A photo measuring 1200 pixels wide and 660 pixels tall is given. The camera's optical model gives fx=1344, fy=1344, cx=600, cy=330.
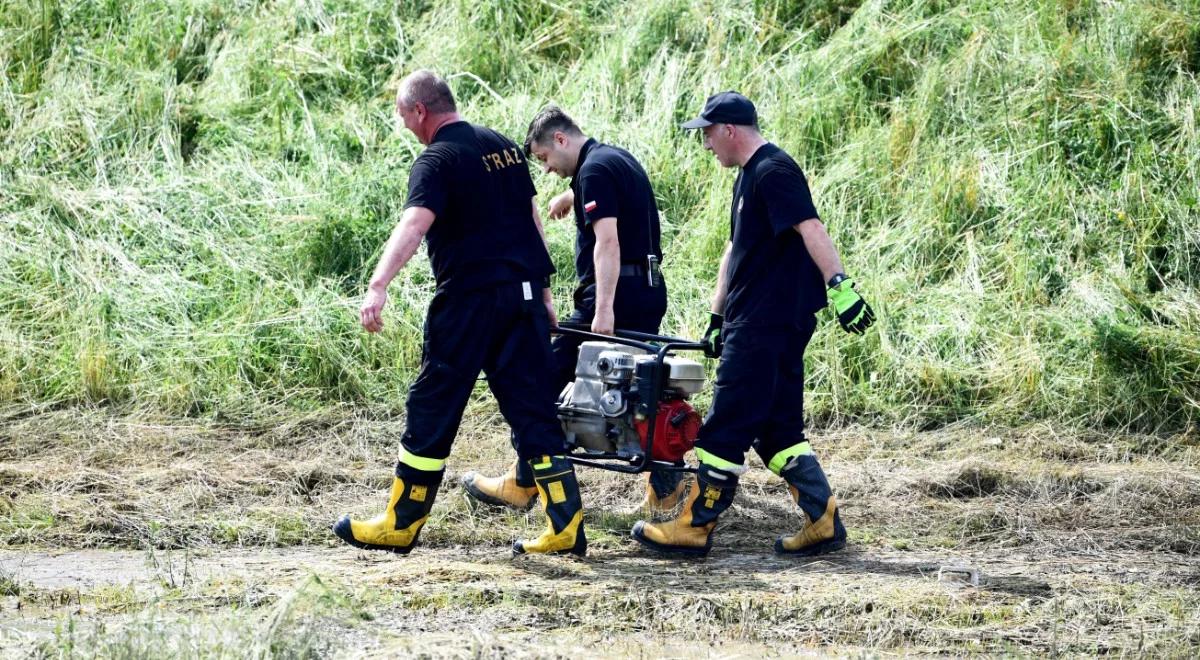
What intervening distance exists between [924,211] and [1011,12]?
2299 mm

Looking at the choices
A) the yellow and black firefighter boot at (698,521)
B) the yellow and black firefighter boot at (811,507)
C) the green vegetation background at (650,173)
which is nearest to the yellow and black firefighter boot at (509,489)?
the yellow and black firefighter boot at (698,521)

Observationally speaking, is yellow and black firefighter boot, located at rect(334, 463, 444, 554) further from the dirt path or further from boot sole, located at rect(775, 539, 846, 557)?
boot sole, located at rect(775, 539, 846, 557)

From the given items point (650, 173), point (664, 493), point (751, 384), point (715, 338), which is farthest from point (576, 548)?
point (650, 173)

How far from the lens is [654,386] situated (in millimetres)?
5746

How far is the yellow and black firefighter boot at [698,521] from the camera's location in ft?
18.9

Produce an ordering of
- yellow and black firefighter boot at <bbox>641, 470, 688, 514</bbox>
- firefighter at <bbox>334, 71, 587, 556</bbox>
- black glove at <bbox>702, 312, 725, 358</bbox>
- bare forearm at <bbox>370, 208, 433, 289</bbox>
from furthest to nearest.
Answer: yellow and black firefighter boot at <bbox>641, 470, 688, 514</bbox>, black glove at <bbox>702, 312, 725, 358</bbox>, firefighter at <bbox>334, 71, 587, 556</bbox>, bare forearm at <bbox>370, 208, 433, 289</bbox>

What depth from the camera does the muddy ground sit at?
4594 millimetres

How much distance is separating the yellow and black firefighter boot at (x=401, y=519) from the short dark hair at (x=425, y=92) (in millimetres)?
1516

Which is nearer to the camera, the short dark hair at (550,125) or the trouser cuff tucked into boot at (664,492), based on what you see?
the short dark hair at (550,125)

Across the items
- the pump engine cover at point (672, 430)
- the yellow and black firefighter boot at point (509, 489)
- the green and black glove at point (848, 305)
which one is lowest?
the yellow and black firefighter boot at point (509, 489)

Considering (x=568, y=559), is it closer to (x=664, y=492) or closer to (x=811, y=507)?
(x=664, y=492)

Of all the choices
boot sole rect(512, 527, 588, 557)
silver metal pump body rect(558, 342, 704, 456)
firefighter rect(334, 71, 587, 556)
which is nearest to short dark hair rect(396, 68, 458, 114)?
firefighter rect(334, 71, 587, 556)

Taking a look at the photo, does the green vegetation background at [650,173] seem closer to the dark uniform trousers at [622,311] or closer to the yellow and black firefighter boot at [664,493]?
the yellow and black firefighter boot at [664,493]

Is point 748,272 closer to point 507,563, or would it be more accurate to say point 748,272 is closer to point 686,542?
point 686,542
